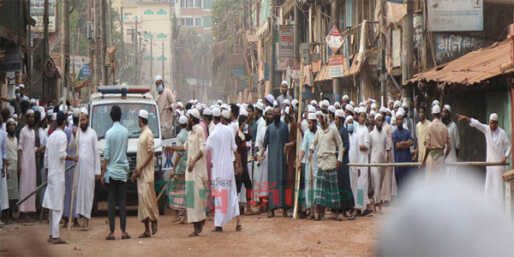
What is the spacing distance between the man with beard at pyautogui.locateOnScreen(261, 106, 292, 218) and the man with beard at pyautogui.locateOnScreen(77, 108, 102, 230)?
11.0 feet

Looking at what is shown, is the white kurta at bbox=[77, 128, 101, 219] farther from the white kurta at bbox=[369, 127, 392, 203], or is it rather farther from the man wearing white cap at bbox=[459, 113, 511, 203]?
the man wearing white cap at bbox=[459, 113, 511, 203]

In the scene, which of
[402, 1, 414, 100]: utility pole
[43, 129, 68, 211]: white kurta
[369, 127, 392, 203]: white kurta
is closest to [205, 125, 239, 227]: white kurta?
[43, 129, 68, 211]: white kurta

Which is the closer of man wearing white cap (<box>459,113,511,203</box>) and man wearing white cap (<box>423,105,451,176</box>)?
man wearing white cap (<box>459,113,511,203</box>)

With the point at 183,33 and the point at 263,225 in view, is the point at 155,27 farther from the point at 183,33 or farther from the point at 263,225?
the point at 263,225

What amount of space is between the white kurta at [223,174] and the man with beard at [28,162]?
13.1 feet

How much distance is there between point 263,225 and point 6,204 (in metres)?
4.26

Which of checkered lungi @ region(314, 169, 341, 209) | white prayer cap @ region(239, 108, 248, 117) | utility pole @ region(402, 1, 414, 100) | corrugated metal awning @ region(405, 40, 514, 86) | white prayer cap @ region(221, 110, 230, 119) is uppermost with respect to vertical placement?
utility pole @ region(402, 1, 414, 100)

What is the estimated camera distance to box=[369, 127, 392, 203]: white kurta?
14.9 m

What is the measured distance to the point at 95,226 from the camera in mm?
13234

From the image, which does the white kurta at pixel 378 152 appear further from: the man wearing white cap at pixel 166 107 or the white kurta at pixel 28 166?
the white kurta at pixel 28 166

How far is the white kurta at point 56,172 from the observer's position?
420 inches

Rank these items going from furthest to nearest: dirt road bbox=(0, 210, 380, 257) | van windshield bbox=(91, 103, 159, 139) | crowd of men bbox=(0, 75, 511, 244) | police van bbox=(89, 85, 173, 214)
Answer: van windshield bbox=(91, 103, 159, 139)
police van bbox=(89, 85, 173, 214)
crowd of men bbox=(0, 75, 511, 244)
dirt road bbox=(0, 210, 380, 257)

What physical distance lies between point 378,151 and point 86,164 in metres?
5.44

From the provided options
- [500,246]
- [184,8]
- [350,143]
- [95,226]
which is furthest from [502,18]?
[184,8]
